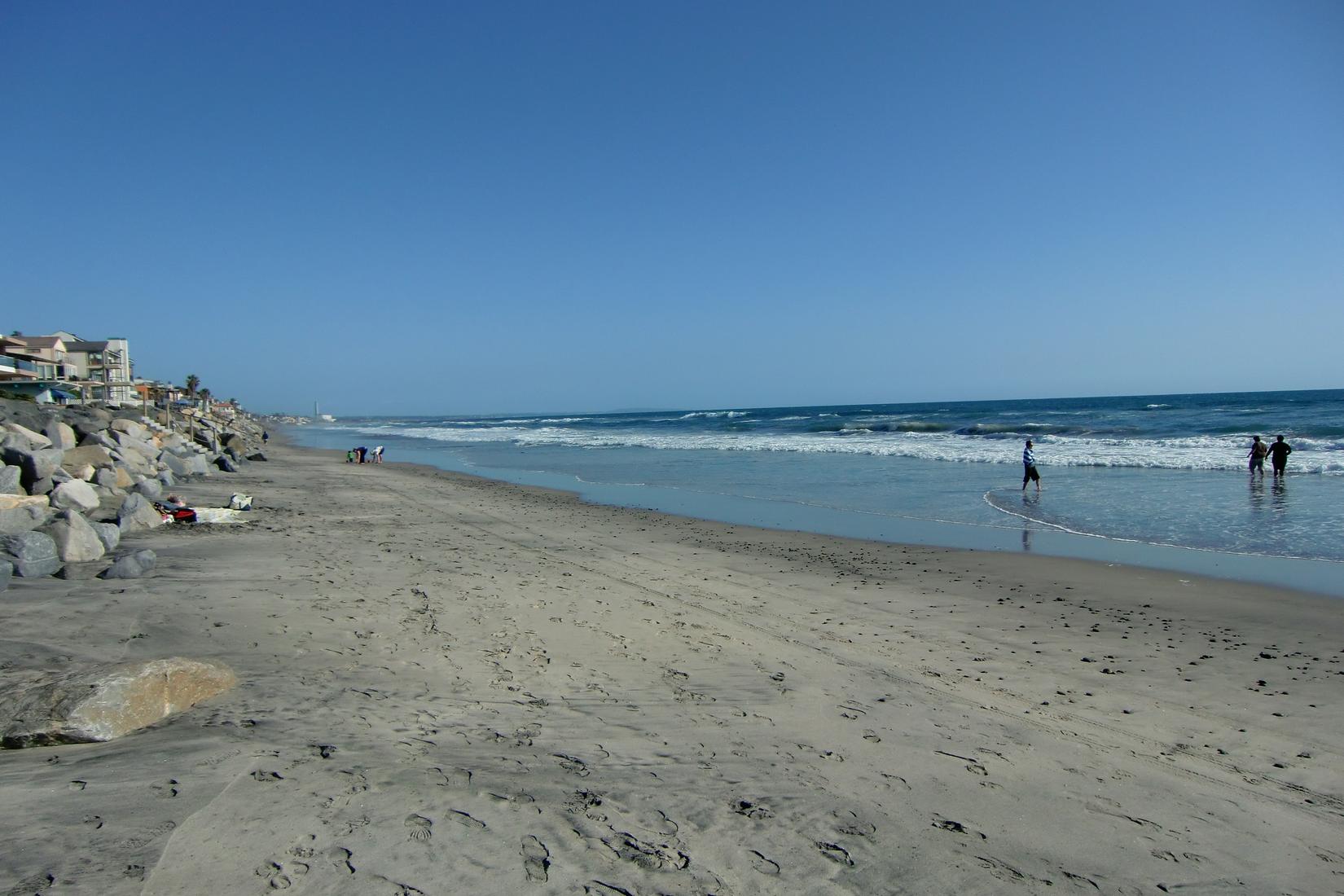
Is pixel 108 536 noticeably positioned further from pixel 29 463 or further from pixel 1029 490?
pixel 1029 490

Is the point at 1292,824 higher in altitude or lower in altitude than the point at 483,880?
lower

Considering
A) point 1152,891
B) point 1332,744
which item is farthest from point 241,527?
point 1332,744

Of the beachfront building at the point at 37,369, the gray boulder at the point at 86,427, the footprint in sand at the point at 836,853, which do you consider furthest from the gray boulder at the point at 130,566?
the beachfront building at the point at 37,369

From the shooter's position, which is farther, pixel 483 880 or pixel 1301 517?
pixel 1301 517

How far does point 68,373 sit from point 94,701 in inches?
1911

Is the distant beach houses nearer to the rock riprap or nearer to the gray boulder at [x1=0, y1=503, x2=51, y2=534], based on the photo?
the gray boulder at [x1=0, y1=503, x2=51, y2=534]

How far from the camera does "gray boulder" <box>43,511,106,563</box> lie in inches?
280

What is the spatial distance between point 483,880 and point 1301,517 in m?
14.3

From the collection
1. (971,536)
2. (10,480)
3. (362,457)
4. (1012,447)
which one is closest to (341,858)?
(10,480)

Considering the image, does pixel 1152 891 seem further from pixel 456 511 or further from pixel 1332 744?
pixel 456 511

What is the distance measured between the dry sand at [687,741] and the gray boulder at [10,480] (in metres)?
2.62

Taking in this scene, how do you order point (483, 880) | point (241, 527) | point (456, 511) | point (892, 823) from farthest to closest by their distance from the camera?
point (456, 511), point (241, 527), point (892, 823), point (483, 880)

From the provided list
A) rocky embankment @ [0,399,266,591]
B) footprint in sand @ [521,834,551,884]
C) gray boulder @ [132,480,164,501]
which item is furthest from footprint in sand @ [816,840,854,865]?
gray boulder @ [132,480,164,501]

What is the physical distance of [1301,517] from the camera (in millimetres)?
12039
